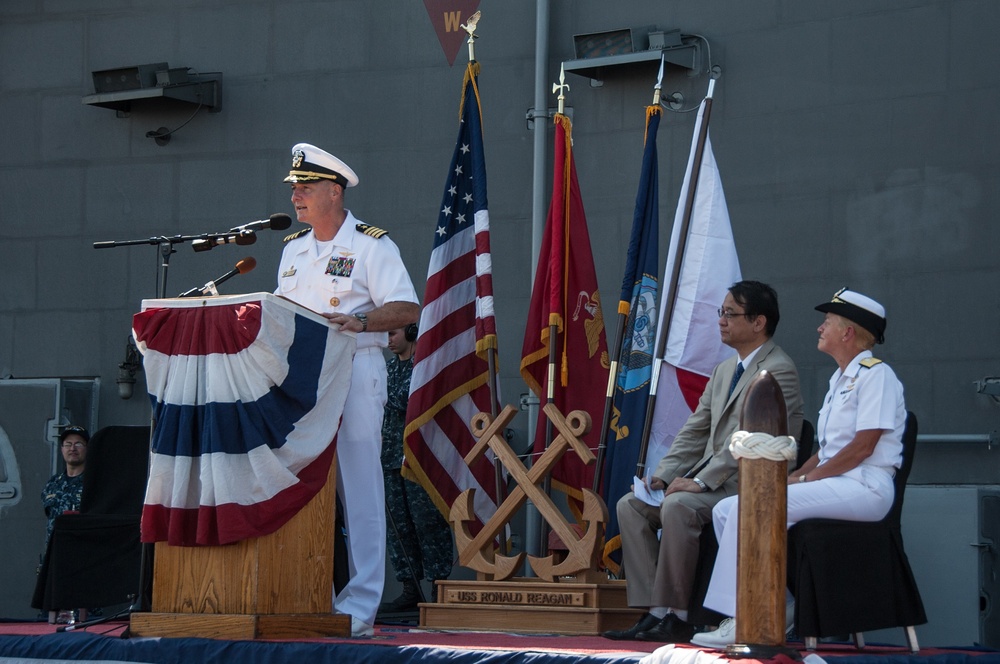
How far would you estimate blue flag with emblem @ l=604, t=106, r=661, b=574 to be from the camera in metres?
5.14

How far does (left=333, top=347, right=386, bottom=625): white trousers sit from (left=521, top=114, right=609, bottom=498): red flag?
4.02 ft

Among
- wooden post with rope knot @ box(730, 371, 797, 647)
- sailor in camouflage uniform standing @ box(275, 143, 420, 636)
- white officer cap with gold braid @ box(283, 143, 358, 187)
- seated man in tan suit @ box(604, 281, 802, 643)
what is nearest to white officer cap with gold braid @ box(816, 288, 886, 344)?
seated man in tan suit @ box(604, 281, 802, 643)

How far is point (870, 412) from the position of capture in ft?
12.9

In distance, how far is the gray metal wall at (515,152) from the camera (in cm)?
573

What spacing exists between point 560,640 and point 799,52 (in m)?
3.18

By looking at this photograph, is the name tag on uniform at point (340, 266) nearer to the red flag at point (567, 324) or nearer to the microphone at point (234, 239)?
the microphone at point (234, 239)

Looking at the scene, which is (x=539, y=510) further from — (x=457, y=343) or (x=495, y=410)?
(x=457, y=343)

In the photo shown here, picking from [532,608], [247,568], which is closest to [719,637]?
[532,608]

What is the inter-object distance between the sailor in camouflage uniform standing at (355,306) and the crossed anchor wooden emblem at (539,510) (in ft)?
2.38

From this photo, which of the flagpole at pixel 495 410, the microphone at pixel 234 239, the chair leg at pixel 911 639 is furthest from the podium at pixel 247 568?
the chair leg at pixel 911 639

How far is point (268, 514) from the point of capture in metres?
3.88

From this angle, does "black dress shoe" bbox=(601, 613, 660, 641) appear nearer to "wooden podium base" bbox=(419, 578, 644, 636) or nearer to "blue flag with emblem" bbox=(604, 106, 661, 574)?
"wooden podium base" bbox=(419, 578, 644, 636)

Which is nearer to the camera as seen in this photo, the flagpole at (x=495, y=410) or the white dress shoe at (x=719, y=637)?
the white dress shoe at (x=719, y=637)

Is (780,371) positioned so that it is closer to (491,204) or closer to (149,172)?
(491,204)
